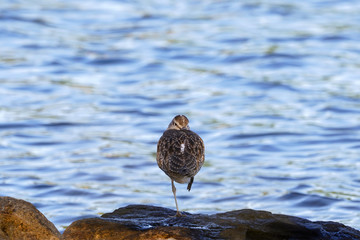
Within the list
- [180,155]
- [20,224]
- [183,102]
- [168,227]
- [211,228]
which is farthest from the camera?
[183,102]

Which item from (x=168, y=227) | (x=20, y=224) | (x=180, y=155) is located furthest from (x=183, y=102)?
(x=20, y=224)

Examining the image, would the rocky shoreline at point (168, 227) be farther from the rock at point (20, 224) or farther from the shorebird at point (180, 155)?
the shorebird at point (180, 155)

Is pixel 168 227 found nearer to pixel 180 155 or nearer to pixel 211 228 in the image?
pixel 211 228

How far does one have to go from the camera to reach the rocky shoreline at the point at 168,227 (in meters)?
7.66

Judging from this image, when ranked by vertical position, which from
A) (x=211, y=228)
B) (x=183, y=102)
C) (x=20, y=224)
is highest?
(x=20, y=224)

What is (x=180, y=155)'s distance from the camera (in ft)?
30.2

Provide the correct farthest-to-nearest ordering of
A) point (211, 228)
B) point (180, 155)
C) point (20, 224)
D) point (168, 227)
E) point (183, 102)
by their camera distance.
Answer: point (183, 102)
point (180, 155)
point (211, 228)
point (168, 227)
point (20, 224)

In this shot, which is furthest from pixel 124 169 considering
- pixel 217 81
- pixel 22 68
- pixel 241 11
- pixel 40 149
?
pixel 241 11

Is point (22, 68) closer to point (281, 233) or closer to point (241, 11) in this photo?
point (241, 11)

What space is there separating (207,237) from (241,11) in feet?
64.8

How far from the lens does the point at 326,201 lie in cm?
1298

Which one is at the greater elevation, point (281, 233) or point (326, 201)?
point (281, 233)

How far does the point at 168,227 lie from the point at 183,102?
11.0 metres

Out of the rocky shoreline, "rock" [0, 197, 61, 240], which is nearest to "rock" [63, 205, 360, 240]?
the rocky shoreline
